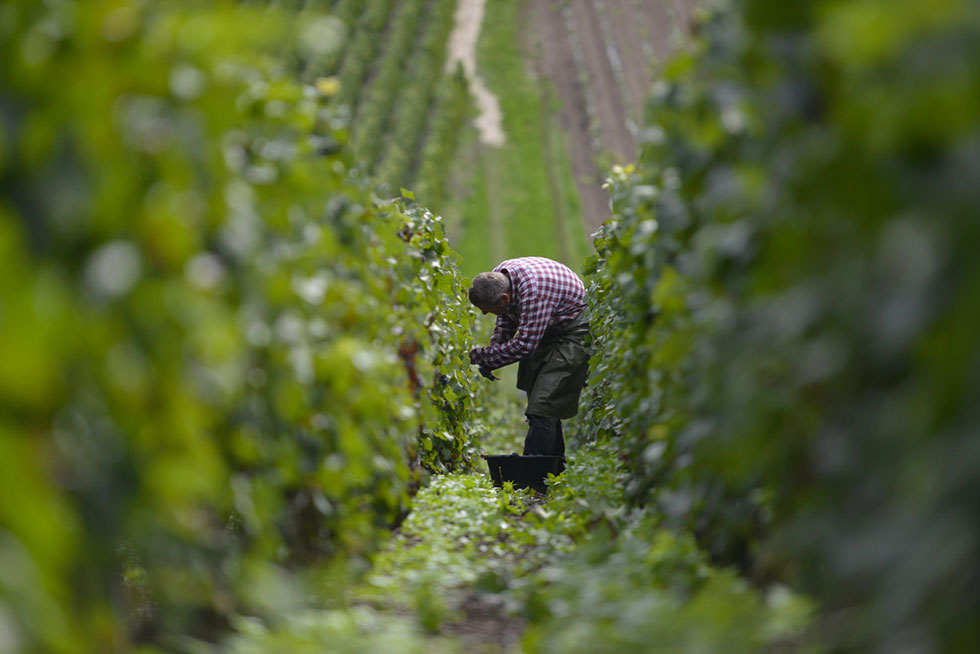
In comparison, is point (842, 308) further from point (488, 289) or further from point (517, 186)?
point (517, 186)

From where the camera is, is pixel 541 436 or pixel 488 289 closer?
pixel 488 289

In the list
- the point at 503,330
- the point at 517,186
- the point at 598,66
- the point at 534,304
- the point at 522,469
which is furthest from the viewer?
the point at 598,66

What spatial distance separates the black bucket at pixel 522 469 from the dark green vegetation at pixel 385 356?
257 centimetres

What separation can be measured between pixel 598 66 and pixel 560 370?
79.9 ft

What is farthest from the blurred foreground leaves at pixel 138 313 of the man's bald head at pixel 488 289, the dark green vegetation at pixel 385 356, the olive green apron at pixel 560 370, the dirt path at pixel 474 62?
the dirt path at pixel 474 62

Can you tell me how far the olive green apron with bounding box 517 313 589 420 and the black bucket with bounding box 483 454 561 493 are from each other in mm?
609

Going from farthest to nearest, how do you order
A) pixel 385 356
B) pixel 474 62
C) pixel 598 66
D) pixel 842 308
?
pixel 474 62, pixel 598 66, pixel 385 356, pixel 842 308

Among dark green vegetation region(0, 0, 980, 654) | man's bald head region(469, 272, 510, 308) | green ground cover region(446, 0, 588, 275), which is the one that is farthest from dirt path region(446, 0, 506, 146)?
dark green vegetation region(0, 0, 980, 654)

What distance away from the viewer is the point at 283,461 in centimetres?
234

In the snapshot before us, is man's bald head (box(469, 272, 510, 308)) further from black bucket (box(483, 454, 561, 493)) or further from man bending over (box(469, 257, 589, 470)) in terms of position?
black bucket (box(483, 454, 561, 493))

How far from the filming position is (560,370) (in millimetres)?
6203

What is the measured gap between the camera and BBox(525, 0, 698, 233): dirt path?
78.9ft

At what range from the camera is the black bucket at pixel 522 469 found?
5523 mm

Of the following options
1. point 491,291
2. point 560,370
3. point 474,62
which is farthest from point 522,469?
point 474,62
